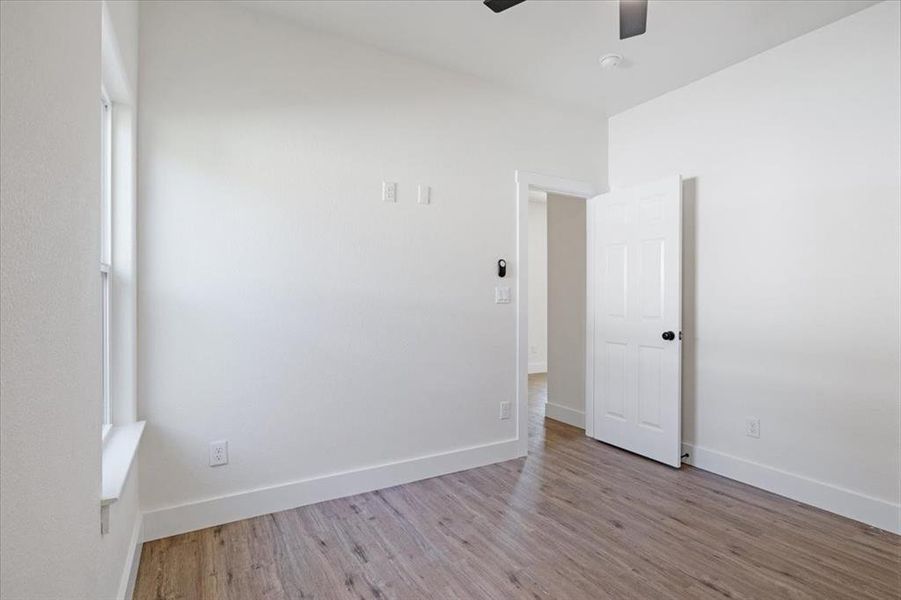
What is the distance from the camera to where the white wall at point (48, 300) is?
2.35 feet

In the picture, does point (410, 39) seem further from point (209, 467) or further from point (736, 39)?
point (209, 467)

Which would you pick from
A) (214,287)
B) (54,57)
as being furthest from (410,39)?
(54,57)

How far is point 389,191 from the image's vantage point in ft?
9.45

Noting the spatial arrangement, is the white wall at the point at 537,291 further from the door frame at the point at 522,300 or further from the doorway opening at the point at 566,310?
the door frame at the point at 522,300

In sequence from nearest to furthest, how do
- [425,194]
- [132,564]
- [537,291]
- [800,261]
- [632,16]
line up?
[132,564] → [632,16] → [800,261] → [425,194] → [537,291]

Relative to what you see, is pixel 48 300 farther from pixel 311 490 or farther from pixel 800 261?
pixel 800 261

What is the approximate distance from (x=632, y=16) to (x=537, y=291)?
5401 mm

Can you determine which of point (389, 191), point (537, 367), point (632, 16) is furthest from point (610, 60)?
point (537, 367)

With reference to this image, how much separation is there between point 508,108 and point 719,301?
203cm

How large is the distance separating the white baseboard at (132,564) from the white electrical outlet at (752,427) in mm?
3403

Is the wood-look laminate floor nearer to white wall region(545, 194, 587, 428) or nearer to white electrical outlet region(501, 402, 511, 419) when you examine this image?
white electrical outlet region(501, 402, 511, 419)

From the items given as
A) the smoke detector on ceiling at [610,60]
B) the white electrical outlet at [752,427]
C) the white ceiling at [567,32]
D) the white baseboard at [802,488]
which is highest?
the white ceiling at [567,32]

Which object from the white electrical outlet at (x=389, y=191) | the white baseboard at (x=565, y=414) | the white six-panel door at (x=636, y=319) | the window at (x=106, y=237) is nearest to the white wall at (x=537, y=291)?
the white baseboard at (x=565, y=414)

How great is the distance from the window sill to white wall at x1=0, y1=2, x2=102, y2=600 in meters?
0.13
